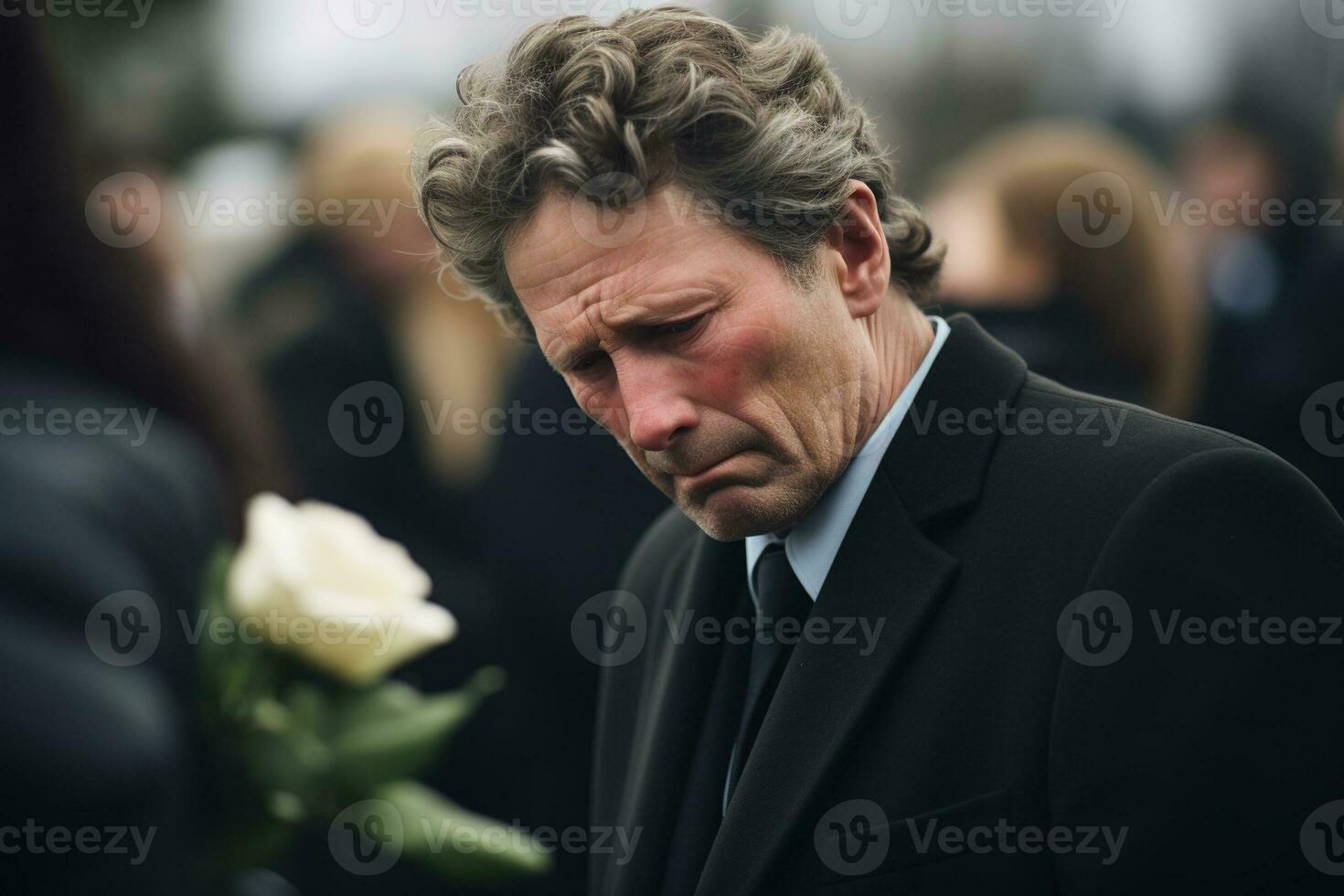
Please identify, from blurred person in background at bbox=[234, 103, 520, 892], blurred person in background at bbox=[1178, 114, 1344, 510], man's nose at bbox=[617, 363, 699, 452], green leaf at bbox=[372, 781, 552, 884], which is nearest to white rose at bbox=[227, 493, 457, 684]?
green leaf at bbox=[372, 781, 552, 884]

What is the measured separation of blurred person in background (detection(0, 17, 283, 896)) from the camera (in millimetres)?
1088

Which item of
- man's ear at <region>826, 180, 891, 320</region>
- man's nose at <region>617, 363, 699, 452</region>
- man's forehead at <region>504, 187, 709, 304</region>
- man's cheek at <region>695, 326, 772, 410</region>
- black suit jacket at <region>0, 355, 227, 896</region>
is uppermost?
man's ear at <region>826, 180, 891, 320</region>

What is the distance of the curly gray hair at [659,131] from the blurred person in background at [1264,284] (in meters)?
2.29

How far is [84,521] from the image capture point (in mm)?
1201

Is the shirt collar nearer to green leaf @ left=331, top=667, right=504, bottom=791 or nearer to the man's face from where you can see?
the man's face

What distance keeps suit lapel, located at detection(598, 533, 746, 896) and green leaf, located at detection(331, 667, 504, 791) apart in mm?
415

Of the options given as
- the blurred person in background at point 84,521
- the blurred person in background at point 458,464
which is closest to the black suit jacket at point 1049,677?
the blurred person in background at point 84,521

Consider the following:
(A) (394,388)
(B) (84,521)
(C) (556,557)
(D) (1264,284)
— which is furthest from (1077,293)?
(D) (1264,284)

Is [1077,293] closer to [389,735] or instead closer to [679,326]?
Answer: [679,326]

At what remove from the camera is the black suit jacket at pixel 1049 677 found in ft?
4.85

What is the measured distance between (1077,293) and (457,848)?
7.65ft

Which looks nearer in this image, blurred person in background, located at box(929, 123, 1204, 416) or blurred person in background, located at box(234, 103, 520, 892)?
blurred person in background, located at box(929, 123, 1204, 416)

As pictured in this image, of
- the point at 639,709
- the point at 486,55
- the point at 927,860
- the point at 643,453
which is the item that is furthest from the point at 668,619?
the point at 486,55

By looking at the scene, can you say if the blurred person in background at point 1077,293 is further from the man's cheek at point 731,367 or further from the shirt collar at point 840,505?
the man's cheek at point 731,367
